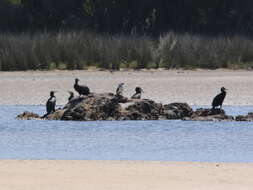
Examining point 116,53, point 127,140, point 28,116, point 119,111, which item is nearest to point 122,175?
point 127,140

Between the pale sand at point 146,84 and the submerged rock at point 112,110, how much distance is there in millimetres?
3162

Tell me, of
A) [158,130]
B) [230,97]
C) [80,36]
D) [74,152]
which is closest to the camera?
[74,152]

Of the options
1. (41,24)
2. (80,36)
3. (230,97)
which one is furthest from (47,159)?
(41,24)

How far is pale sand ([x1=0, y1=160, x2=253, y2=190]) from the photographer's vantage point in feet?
31.7

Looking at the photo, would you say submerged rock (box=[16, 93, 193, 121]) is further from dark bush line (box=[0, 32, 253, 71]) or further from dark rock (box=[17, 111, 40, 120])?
dark bush line (box=[0, 32, 253, 71])

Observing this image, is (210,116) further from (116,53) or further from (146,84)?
(116,53)

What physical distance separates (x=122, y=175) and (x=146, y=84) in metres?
13.8

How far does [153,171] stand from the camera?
10945mm

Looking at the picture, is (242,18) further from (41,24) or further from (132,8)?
(41,24)

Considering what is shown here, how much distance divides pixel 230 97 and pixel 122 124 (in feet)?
16.2

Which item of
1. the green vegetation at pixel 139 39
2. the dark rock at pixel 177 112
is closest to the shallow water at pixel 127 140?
the dark rock at pixel 177 112

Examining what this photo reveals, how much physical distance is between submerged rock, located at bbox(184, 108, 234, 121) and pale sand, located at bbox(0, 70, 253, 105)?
3.08m

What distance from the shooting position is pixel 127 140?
14734mm

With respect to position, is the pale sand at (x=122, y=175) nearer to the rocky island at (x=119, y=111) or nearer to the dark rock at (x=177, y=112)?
the rocky island at (x=119, y=111)
